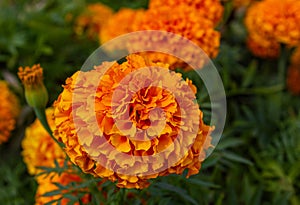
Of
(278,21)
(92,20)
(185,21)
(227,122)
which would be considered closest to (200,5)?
(185,21)

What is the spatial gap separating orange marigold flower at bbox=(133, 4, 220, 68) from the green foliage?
0.10 m

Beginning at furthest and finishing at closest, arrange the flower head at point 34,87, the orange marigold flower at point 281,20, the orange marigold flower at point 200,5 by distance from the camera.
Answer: the orange marigold flower at point 281,20 → the orange marigold flower at point 200,5 → the flower head at point 34,87

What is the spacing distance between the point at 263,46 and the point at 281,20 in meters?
0.15

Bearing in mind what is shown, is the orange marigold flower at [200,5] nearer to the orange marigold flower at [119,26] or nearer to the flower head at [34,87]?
the orange marigold flower at [119,26]

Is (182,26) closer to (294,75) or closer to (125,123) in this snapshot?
(125,123)

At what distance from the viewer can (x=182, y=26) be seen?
3.59 feet

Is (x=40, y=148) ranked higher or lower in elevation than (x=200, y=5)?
lower

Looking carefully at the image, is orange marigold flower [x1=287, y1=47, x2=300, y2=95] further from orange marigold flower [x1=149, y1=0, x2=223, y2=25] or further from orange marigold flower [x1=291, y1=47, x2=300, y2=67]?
orange marigold flower [x1=149, y1=0, x2=223, y2=25]

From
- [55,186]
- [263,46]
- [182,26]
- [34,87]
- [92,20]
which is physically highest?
[92,20]

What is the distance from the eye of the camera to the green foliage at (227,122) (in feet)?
3.43

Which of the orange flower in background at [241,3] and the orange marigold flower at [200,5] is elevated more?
the orange flower in background at [241,3]

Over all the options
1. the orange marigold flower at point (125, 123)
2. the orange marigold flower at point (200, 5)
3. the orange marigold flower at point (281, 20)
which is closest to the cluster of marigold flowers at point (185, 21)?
the orange marigold flower at point (200, 5)

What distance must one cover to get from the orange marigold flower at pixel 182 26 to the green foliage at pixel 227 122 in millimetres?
96

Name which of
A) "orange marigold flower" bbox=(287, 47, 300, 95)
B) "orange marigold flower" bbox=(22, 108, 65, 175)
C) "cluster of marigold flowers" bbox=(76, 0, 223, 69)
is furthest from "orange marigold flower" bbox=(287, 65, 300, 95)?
"orange marigold flower" bbox=(22, 108, 65, 175)
